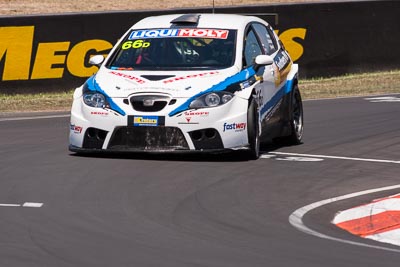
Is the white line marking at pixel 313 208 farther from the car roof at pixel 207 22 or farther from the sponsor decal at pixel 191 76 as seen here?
the car roof at pixel 207 22

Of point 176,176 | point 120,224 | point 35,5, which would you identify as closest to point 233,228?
point 120,224

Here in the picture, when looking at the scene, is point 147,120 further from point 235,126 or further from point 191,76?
point 235,126

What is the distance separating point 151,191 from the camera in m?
10.7

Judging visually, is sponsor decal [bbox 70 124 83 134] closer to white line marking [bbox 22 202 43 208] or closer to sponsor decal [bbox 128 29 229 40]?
sponsor decal [bbox 128 29 229 40]

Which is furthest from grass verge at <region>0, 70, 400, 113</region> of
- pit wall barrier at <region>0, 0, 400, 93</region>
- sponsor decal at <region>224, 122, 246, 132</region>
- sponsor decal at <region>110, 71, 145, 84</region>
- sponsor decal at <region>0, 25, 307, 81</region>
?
sponsor decal at <region>224, 122, 246, 132</region>

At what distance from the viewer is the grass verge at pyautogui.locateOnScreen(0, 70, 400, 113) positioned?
20.1 meters

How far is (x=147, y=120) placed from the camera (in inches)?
490

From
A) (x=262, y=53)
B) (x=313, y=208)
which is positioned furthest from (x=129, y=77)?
(x=313, y=208)

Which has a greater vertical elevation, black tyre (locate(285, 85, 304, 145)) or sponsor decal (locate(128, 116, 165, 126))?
sponsor decal (locate(128, 116, 165, 126))

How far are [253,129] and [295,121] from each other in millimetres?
2063

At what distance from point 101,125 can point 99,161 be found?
0.36 meters

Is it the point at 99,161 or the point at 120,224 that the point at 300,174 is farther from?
the point at 120,224

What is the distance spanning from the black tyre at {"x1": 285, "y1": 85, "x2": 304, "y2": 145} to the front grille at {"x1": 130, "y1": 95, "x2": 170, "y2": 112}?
2.39m

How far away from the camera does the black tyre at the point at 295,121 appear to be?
1452 cm
